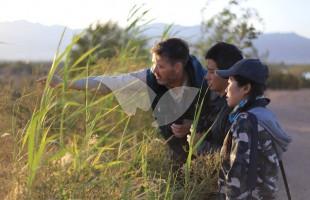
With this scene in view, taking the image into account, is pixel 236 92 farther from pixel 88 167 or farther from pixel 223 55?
pixel 88 167

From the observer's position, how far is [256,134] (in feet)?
12.3

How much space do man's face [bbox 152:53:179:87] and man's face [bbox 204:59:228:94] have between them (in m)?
0.26

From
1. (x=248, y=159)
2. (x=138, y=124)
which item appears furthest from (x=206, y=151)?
(x=138, y=124)

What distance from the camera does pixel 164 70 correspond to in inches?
187

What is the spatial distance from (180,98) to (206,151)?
43 cm

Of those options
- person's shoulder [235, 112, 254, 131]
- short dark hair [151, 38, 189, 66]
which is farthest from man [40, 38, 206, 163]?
person's shoulder [235, 112, 254, 131]

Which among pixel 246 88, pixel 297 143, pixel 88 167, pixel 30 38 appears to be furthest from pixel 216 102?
pixel 297 143

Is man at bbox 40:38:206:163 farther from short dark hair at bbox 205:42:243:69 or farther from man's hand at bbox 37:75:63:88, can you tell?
short dark hair at bbox 205:42:243:69

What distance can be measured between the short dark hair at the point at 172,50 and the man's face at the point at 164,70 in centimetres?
3

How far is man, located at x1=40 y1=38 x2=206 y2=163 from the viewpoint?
4742mm

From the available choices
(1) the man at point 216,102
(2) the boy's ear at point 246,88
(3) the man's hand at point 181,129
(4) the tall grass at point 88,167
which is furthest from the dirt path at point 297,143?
(2) the boy's ear at point 246,88

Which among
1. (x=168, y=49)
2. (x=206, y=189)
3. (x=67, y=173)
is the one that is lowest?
(x=206, y=189)

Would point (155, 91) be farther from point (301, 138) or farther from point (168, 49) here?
point (301, 138)

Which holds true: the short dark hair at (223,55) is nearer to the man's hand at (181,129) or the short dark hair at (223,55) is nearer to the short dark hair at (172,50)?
the short dark hair at (172,50)
